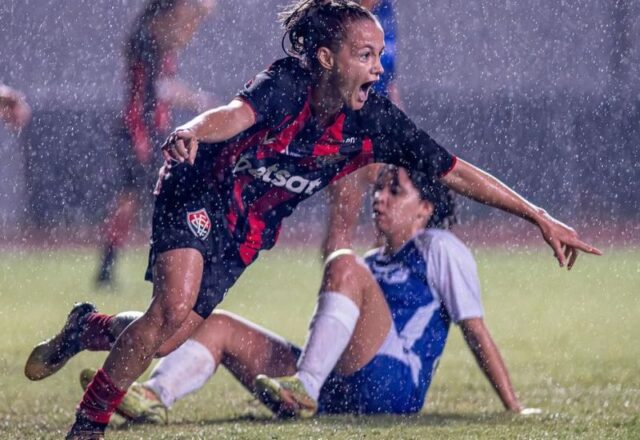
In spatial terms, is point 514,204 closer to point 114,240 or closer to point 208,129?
point 208,129

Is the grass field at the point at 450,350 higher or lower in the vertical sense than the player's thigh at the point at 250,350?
lower

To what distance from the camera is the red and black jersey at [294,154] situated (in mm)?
3867

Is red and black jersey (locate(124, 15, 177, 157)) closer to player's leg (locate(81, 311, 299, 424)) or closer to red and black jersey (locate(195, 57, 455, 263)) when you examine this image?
player's leg (locate(81, 311, 299, 424))

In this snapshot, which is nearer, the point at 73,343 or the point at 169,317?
the point at 169,317

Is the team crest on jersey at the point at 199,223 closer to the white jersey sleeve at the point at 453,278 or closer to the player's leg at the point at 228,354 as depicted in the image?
the player's leg at the point at 228,354

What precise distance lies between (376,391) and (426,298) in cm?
33

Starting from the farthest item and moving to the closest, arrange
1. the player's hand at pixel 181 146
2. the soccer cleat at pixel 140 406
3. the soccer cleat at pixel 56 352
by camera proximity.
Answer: the soccer cleat at pixel 56 352 → the soccer cleat at pixel 140 406 → the player's hand at pixel 181 146

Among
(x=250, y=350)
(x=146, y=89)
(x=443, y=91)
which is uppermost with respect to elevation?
(x=250, y=350)

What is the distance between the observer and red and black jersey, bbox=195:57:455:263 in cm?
387

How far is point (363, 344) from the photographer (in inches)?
165

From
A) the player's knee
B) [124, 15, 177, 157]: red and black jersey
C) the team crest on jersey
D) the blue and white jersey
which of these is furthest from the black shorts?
[124, 15, 177, 157]: red and black jersey

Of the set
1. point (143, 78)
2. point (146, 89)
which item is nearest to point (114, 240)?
point (146, 89)

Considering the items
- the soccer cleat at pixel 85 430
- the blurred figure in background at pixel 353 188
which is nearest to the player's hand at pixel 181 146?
the soccer cleat at pixel 85 430

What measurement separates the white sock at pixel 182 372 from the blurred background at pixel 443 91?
750 centimetres
